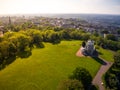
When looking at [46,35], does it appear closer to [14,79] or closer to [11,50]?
[11,50]

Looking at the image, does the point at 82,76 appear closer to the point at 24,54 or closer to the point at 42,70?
the point at 42,70

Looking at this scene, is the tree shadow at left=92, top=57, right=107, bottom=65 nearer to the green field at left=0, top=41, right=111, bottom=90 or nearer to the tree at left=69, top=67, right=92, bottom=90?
the green field at left=0, top=41, right=111, bottom=90

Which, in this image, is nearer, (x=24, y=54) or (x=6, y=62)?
(x=6, y=62)

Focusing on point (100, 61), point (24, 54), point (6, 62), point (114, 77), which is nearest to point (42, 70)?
point (6, 62)

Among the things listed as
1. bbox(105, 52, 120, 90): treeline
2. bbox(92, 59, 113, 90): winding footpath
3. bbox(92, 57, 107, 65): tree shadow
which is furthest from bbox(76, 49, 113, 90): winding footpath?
bbox(105, 52, 120, 90): treeline

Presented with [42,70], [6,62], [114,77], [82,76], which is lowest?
[114,77]

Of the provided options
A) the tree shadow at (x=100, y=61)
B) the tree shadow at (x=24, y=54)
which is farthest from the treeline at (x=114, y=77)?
the tree shadow at (x=24, y=54)

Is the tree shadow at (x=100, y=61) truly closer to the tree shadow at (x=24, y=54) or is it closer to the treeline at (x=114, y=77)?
the treeline at (x=114, y=77)
